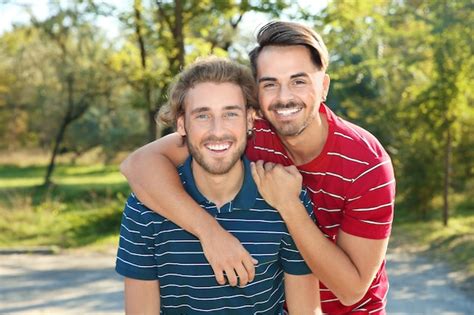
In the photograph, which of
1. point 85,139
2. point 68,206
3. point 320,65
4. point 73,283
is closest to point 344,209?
point 320,65

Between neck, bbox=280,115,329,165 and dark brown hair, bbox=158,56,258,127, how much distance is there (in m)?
0.21

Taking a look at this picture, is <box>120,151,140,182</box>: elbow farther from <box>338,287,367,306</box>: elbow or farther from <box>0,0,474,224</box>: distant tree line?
<box>0,0,474,224</box>: distant tree line

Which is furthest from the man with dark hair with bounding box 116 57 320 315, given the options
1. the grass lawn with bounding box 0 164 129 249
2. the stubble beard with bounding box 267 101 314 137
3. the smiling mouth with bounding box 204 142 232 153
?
the grass lawn with bounding box 0 164 129 249

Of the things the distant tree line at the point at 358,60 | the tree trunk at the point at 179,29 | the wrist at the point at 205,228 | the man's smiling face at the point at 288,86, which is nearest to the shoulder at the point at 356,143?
the man's smiling face at the point at 288,86

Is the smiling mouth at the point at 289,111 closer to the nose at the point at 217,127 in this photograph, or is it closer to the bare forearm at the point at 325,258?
the nose at the point at 217,127

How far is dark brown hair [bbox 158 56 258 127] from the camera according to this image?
2.53 m

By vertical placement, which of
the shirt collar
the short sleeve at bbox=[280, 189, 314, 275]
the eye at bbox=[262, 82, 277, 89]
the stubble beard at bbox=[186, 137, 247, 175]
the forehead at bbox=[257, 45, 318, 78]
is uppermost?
the forehead at bbox=[257, 45, 318, 78]

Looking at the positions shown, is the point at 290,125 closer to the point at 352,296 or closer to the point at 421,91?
the point at 352,296

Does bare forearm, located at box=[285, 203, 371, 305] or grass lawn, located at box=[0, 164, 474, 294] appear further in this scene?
grass lawn, located at box=[0, 164, 474, 294]

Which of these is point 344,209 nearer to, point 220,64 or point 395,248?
point 220,64

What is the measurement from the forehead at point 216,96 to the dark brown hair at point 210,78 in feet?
0.06

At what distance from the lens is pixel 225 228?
8.16 ft

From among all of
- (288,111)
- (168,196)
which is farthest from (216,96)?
(168,196)

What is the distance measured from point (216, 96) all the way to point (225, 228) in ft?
1.56
